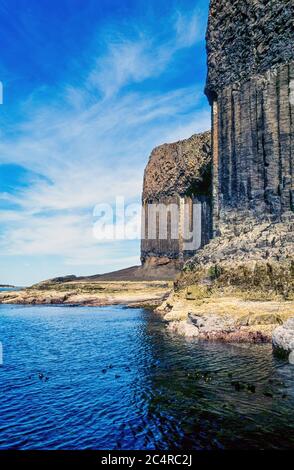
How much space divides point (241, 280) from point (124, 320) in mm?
20653

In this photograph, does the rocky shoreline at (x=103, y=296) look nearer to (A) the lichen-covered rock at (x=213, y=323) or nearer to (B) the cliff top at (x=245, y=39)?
(A) the lichen-covered rock at (x=213, y=323)

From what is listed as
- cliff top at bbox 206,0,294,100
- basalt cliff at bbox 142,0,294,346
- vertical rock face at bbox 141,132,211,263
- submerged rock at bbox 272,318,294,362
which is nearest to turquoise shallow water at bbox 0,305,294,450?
submerged rock at bbox 272,318,294,362

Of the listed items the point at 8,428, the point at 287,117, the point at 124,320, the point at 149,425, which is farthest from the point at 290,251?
the point at 8,428

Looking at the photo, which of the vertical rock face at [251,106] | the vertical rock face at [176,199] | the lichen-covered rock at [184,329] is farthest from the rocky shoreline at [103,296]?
the lichen-covered rock at [184,329]

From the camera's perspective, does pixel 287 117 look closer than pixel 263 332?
No

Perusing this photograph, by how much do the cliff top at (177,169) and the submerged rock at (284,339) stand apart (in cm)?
7555

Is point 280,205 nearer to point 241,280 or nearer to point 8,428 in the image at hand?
point 241,280

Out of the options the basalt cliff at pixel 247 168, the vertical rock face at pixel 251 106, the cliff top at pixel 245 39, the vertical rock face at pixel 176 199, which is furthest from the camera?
the vertical rock face at pixel 176 199

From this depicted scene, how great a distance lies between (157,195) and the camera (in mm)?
133875

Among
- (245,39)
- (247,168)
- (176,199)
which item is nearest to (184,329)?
(247,168)

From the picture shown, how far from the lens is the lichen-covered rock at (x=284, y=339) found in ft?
92.2

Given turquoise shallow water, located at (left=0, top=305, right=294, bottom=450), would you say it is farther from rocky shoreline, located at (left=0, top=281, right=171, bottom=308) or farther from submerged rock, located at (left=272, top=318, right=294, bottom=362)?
rocky shoreline, located at (left=0, top=281, right=171, bottom=308)

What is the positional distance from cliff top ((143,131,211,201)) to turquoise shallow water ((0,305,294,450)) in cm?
7635

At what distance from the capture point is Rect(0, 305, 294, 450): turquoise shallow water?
620 inches
